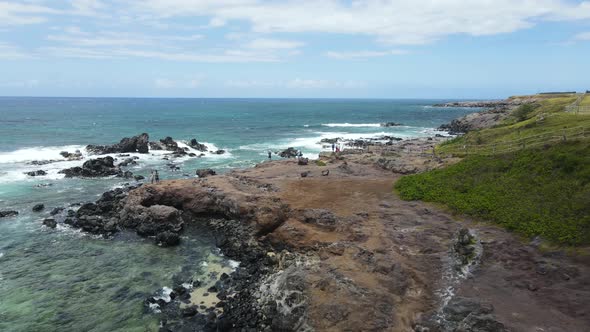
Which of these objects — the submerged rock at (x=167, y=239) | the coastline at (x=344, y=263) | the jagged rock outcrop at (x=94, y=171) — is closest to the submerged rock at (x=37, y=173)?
the jagged rock outcrop at (x=94, y=171)

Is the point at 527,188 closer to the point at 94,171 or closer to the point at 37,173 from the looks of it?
the point at 94,171

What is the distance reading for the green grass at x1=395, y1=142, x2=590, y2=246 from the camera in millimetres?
21125

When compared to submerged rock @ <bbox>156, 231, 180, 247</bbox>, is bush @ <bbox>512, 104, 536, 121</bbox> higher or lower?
higher

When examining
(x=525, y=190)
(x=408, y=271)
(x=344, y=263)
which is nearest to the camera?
(x=408, y=271)

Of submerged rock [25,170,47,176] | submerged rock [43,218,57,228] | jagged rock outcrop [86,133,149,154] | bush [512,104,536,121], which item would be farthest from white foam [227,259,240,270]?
bush [512,104,536,121]

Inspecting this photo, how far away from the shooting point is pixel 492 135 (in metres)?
49.9

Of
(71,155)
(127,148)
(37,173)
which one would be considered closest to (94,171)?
(37,173)

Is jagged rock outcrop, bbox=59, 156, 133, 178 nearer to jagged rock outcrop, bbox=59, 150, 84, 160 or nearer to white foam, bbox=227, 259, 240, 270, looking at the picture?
jagged rock outcrop, bbox=59, 150, 84, 160

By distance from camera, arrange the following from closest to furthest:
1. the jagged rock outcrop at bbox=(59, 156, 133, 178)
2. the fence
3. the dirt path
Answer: the dirt path < the fence < the jagged rock outcrop at bbox=(59, 156, 133, 178)

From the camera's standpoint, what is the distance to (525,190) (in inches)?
983

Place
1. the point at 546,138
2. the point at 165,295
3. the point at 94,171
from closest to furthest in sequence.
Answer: the point at 165,295 → the point at 546,138 → the point at 94,171

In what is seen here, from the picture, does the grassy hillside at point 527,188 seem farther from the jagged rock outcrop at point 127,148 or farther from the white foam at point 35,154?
the white foam at point 35,154

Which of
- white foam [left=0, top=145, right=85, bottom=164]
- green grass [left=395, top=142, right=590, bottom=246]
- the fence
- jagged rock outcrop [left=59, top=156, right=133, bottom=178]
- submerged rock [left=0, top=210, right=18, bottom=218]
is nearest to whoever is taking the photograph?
green grass [left=395, top=142, right=590, bottom=246]

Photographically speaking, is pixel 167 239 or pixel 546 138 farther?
pixel 546 138
